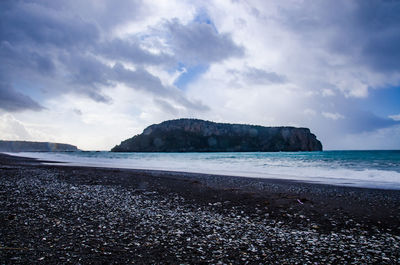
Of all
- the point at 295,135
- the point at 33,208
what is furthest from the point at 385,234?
the point at 295,135

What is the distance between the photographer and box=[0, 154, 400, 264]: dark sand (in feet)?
16.7

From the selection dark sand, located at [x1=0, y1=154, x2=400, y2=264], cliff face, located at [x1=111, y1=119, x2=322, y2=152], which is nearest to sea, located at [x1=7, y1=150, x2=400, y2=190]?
dark sand, located at [x1=0, y1=154, x2=400, y2=264]

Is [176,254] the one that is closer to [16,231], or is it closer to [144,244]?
[144,244]

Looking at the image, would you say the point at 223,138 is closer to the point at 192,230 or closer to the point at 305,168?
the point at 305,168

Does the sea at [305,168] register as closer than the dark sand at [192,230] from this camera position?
No

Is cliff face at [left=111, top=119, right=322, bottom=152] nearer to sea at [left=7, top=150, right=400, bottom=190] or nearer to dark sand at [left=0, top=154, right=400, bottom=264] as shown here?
sea at [left=7, top=150, right=400, bottom=190]

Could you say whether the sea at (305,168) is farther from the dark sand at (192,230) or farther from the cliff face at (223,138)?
the cliff face at (223,138)

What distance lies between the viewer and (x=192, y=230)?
6.79 metres

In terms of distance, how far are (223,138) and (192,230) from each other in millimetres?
168700

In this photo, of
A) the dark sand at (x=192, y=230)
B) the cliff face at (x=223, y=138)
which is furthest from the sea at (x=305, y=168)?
the cliff face at (x=223, y=138)

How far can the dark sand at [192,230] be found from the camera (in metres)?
5.09

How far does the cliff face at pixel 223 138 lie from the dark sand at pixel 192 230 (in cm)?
15615

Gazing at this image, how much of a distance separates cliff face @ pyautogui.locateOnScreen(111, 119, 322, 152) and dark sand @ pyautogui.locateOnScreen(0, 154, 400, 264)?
15615 cm

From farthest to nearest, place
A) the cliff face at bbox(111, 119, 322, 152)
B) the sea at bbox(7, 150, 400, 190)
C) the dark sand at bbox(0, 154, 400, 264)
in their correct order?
the cliff face at bbox(111, 119, 322, 152) < the sea at bbox(7, 150, 400, 190) < the dark sand at bbox(0, 154, 400, 264)
